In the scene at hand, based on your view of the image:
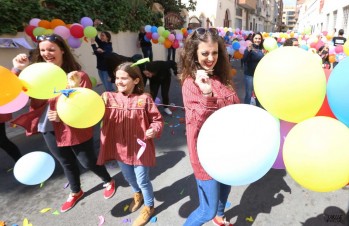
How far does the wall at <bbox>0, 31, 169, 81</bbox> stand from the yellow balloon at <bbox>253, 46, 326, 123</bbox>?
17.5ft

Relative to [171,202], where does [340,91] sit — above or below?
above

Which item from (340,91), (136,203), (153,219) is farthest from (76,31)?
(340,91)

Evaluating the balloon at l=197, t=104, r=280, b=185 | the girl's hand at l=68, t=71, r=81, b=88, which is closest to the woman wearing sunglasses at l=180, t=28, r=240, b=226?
the balloon at l=197, t=104, r=280, b=185

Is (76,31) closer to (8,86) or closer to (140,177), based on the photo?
(8,86)

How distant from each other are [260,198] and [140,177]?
1.37 meters

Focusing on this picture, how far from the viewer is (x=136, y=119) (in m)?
2.13

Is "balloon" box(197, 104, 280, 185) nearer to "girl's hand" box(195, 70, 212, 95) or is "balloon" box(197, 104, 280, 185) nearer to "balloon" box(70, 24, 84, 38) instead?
"girl's hand" box(195, 70, 212, 95)

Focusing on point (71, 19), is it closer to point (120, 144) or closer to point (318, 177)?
point (120, 144)

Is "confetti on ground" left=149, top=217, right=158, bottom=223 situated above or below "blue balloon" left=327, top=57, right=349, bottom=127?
below

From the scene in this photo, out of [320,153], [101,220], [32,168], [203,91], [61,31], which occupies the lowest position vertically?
[101,220]

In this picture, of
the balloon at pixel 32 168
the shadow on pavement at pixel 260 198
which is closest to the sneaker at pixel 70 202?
the balloon at pixel 32 168

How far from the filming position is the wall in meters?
5.68

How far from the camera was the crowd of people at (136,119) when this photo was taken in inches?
65.8

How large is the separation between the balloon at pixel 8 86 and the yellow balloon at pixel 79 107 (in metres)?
0.34
